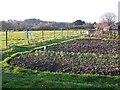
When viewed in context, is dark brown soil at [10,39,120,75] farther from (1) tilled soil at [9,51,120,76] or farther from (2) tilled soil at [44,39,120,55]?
(2) tilled soil at [44,39,120,55]

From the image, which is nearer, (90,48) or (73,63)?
(73,63)

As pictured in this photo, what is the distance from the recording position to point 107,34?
106ft

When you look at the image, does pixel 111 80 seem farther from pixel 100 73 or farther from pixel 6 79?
pixel 6 79

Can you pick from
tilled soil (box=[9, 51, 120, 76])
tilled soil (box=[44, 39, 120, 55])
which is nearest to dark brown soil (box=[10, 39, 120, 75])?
tilled soil (box=[9, 51, 120, 76])

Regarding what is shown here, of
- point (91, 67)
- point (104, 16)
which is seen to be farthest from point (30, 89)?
point (104, 16)

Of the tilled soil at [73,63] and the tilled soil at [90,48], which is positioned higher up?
the tilled soil at [90,48]

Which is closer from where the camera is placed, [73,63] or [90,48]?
[73,63]

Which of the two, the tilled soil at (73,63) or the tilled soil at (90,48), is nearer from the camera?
the tilled soil at (73,63)

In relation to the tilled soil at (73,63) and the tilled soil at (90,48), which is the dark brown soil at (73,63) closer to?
the tilled soil at (73,63)

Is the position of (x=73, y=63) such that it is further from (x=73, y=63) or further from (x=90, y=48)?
(x=90, y=48)

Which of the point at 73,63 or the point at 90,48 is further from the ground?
the point at 90,48

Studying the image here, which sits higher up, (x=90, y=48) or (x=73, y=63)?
(x=90, y=48)

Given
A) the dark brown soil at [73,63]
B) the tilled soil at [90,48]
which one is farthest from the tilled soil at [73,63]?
the tilled soil at [90,48]

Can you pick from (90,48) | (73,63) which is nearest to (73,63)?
(73,63)
